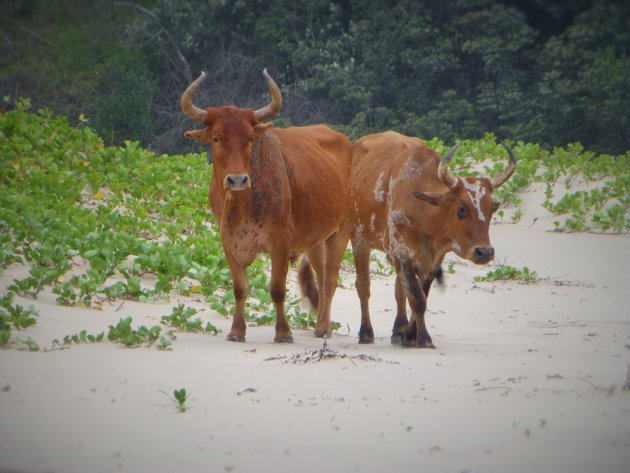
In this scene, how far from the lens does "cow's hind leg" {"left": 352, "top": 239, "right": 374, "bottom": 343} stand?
862 cm

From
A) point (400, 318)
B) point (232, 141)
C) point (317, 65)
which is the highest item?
point (317, 65)

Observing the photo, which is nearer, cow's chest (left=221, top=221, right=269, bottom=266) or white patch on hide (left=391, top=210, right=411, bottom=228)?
cow's chest (left=221, top=221, right=269, bottom=266)

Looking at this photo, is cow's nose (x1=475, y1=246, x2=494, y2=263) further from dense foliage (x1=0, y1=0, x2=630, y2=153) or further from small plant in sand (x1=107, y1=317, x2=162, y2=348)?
dense foliage (x1=0, y1=0, x2=630, y2=153)

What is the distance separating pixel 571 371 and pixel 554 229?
814 centimetres

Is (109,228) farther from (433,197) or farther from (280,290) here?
(433,197)

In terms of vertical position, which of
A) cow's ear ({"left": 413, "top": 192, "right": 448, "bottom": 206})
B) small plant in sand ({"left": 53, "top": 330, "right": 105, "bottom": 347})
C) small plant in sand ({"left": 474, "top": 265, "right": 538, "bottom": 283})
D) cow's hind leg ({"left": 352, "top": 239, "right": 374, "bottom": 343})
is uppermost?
cow's ear ({"left": 413, "top": 192, "right": 448, "bottom": 206})

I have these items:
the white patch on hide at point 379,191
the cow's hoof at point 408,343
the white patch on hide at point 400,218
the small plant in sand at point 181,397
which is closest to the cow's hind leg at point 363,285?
the cow's hoof at point 408,343

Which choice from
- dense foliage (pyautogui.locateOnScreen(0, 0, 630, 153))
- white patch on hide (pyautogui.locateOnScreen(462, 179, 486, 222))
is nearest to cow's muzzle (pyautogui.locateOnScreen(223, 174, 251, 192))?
white patch on hide (pyautogui.locateOnScreen(462, 179, 486, 222))

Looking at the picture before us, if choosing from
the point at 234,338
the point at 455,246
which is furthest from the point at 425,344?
the point at 234,338

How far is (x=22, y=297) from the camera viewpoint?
7664 millimetres

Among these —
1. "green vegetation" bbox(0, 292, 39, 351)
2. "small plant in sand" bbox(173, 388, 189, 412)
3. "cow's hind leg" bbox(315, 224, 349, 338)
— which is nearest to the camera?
"small plant in sand" bbox(173, 388, 189, 412)

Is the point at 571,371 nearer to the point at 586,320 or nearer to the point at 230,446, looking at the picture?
the point at 230,446

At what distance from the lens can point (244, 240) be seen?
8.09 meters

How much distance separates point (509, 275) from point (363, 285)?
3.32 metres
